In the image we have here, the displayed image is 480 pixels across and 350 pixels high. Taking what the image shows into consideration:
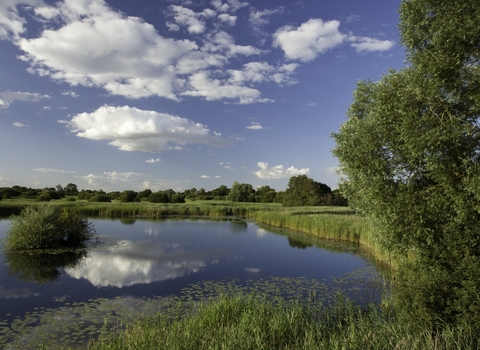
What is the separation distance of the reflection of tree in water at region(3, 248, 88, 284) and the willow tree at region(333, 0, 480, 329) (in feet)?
40.1


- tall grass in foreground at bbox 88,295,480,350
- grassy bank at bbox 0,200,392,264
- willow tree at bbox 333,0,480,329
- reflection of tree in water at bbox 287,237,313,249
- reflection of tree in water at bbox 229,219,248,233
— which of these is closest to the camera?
tall grass in foreground at bbox 88,295,480,350

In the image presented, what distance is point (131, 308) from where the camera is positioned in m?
9.11

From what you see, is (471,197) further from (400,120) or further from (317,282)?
(317,282)

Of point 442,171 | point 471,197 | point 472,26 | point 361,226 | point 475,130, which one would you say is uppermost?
point 472,26

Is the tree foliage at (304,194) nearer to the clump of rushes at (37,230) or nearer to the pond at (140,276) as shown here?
the pond at (140,276)

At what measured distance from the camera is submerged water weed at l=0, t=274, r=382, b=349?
7016mm

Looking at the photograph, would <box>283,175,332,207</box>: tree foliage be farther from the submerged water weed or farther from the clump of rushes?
the submerged water weed

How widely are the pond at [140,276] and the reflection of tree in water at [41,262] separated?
0.04 metres

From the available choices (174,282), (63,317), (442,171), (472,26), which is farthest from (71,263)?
(472,26)

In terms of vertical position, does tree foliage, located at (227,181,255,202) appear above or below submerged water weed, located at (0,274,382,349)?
above

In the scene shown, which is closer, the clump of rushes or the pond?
the pond

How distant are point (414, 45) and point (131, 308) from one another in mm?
10284

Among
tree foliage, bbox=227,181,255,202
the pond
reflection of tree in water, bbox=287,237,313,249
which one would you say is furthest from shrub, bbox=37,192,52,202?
reflection of tree in water, bbox=287,237,313,249

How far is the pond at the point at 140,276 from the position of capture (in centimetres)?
862
